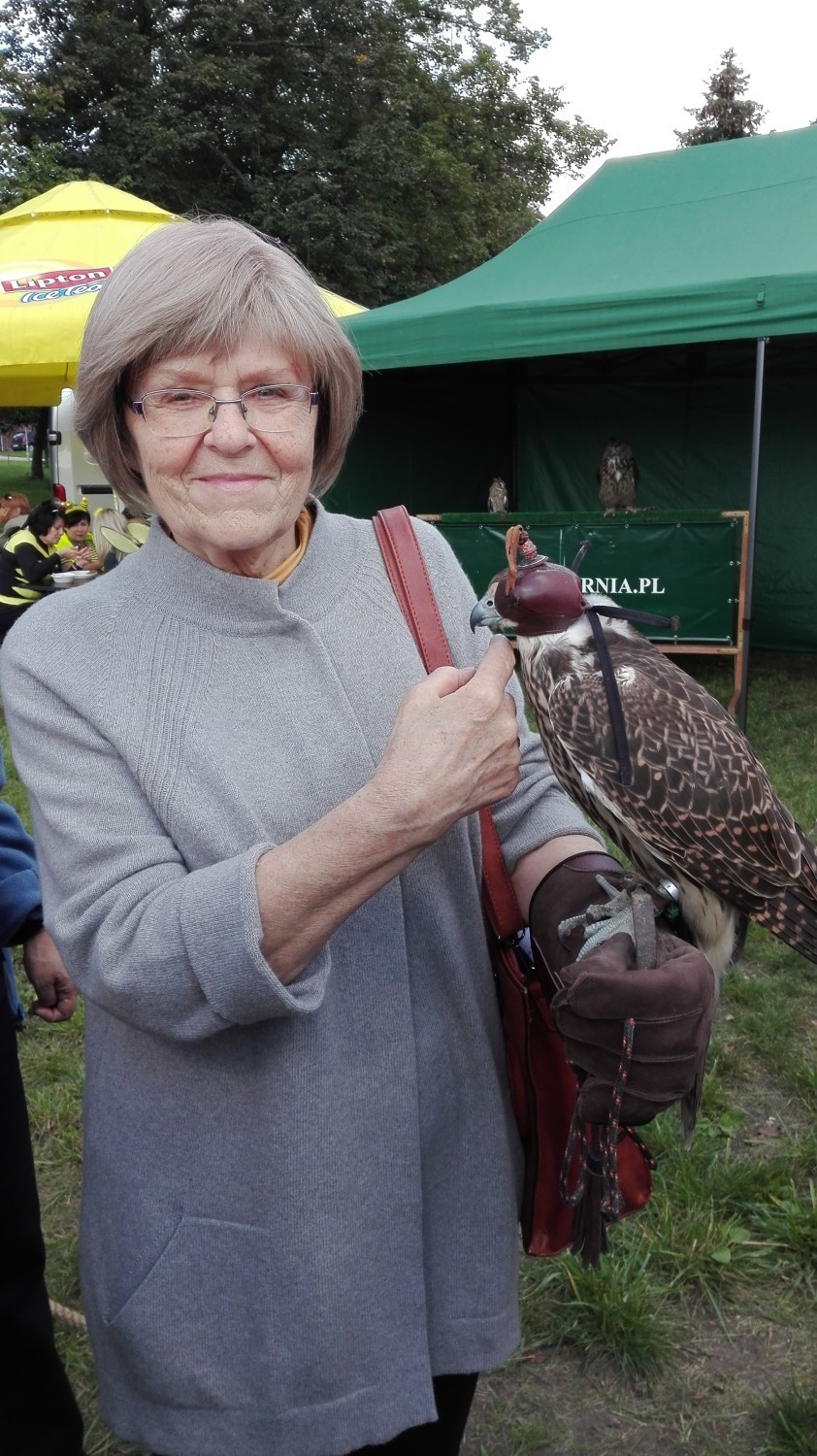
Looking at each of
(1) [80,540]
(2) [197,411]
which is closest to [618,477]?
(1) [80,540]

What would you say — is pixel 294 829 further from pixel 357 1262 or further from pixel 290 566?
pixel 357 1262

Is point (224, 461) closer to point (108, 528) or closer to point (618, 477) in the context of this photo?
point (108, 528)

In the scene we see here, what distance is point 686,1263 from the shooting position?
2.73 m

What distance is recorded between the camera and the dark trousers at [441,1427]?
160cm

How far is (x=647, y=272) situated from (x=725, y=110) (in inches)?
1360

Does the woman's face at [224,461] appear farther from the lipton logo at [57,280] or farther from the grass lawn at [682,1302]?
the lipton logo at [57,280]

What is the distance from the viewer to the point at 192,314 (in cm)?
134

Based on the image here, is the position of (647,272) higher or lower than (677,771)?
higher

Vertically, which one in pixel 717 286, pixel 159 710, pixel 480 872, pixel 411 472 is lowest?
pixel 411 472

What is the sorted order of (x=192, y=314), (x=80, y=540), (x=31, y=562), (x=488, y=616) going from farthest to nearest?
(x=80, y=540)
(x=31, y=562)
(x=488, y=616)
(x=192, y=314)

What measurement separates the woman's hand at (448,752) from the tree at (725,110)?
40182mm

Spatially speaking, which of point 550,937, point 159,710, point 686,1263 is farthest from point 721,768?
point 686,1263

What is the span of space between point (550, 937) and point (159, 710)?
26.3 inches

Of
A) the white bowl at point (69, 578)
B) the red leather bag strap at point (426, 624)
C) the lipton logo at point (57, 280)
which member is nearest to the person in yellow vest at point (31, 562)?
the white bowl at point (69, 578)
